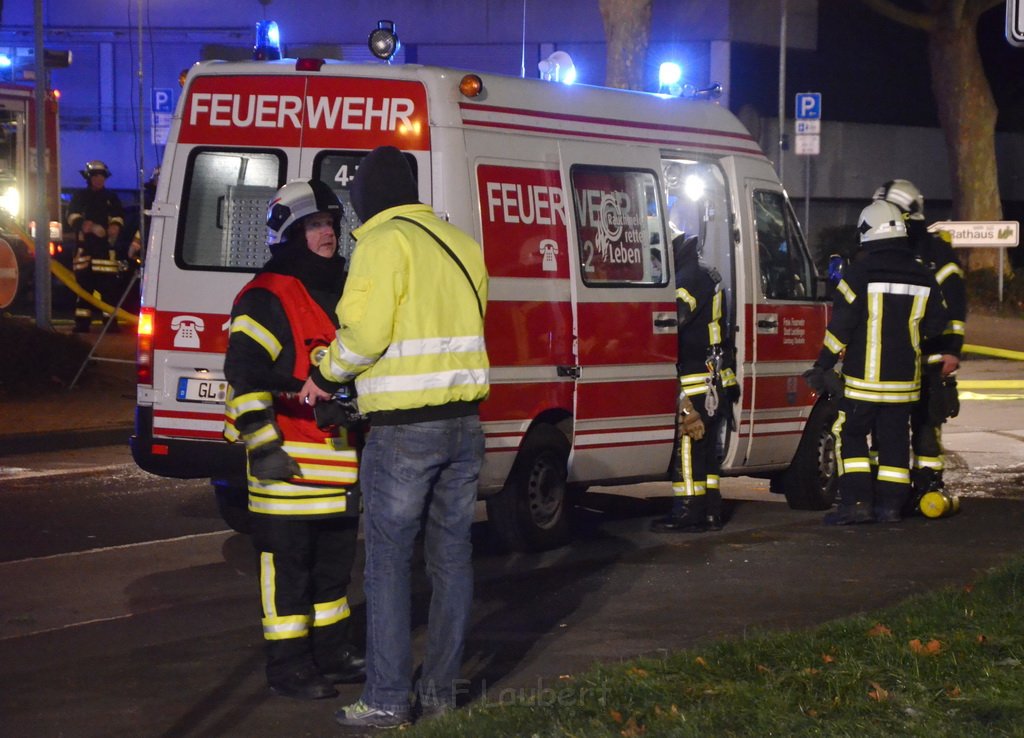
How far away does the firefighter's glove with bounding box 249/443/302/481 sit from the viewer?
577 cm

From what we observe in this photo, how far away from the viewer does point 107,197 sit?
19328mm

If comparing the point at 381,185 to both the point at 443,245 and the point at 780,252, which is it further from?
the point at 780,252

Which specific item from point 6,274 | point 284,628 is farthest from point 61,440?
point 284,628

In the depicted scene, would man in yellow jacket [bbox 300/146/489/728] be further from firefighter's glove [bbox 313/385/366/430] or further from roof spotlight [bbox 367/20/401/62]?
roof spotlight [bbox 367/20/401/62]

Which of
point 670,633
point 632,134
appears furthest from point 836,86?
point 670,633

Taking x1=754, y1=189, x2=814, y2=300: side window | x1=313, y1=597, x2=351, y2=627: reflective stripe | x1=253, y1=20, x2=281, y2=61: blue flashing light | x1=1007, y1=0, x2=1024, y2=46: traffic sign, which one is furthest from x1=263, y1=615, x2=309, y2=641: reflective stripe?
x1=754, y1=189, x2=814, y2=300: side window

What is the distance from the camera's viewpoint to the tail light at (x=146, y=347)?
8094mm

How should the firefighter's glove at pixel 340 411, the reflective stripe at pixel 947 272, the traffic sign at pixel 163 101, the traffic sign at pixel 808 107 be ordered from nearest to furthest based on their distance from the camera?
1. the firefighter's glove at pixel 340 411
2. the reflective stripe at pixel 947 272
3. the traffic sign at pixel 163 101
4. the traffic sign at pixel 808 107

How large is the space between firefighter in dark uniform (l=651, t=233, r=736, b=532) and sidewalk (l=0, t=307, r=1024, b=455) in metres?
5.70

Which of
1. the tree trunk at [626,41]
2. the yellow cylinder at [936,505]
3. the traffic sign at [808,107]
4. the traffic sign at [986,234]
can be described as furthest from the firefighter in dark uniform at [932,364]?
the traffic sign at [986,234]

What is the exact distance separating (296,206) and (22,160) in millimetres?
15009

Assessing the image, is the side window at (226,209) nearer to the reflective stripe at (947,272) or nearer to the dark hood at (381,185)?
the dark hood at (381,185)

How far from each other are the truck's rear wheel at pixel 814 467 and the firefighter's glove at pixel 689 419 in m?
1.25

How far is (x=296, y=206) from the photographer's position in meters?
5.96
